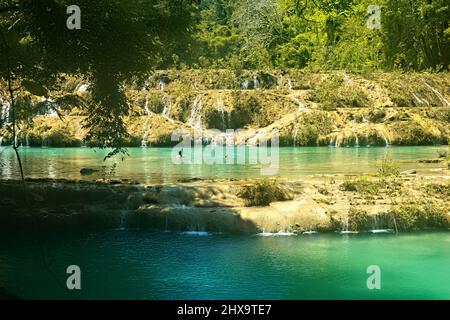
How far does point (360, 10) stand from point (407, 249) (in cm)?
3302

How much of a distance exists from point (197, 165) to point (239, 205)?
8082mm

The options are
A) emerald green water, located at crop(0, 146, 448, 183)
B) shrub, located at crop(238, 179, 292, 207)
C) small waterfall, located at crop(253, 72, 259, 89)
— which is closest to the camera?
shrub, located at crop(238, 179, 292, 207)

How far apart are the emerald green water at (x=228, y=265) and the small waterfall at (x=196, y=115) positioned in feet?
56.8

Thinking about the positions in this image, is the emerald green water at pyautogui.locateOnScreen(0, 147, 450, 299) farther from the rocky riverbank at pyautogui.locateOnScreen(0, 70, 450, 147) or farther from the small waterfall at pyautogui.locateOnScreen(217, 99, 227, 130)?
the small waterfall at pyautogui.locateOnScreen(217, 99, 227, 130)

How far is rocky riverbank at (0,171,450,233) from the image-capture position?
37.8ft

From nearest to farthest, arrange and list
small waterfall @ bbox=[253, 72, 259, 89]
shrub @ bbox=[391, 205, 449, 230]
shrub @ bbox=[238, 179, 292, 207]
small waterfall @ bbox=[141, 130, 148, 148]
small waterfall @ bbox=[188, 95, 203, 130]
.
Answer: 1. shrub @ bbox=[391, 205, 449, 230]
2. shrub @ bbox=[238, 179, 292, 207]
3. small waterfall @ bbox=[141, 130, 148, 148]
4. small waterfall @ bbox=[188, 95, 203, 130]
5. small waterfall @ bbox=[253, 72, 259, 89]

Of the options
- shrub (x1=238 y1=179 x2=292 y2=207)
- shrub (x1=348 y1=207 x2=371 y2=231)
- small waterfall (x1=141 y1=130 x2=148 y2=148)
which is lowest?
shrub (x1=348 y1=207 x2=371 y2=231)

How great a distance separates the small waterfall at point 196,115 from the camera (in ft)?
94.2

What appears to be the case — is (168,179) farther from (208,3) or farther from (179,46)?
(208,3)

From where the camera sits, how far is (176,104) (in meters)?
29.4

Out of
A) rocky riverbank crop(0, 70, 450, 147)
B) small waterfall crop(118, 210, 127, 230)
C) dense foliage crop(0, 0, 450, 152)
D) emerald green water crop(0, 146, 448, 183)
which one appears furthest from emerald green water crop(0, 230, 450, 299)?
rocky riverbank crop(0, 70, 450, 147)

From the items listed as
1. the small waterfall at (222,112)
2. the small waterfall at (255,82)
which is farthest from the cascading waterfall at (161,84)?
the small waterfall at (255,82)

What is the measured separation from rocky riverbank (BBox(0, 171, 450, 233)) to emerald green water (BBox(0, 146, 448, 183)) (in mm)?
2197

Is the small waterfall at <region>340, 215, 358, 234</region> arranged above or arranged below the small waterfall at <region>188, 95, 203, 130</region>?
below
